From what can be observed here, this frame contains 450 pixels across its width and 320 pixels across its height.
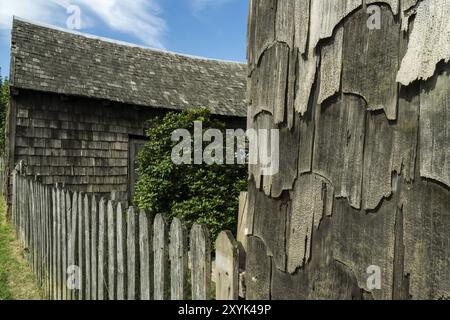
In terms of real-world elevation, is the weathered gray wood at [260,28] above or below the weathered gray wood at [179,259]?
above

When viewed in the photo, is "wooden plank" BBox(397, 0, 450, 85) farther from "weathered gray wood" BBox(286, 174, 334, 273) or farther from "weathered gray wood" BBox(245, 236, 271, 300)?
"weathered gray wood" BBox(245, 236, 271, 300)

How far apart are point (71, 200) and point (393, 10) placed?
10.8 ft

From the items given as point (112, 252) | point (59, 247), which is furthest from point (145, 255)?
point (59, 247)

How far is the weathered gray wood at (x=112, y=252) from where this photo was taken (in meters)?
2.69

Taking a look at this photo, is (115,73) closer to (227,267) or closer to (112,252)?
(112,252)

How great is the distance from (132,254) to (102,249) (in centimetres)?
60

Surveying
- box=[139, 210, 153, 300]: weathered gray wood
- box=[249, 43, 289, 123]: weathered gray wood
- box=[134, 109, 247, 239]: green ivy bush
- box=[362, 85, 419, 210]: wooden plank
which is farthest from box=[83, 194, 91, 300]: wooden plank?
box=[134, 109, 247, 239]: green ivy bush

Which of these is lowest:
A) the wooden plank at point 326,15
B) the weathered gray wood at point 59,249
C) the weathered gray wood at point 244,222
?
the weathered gray wood at point 59,249

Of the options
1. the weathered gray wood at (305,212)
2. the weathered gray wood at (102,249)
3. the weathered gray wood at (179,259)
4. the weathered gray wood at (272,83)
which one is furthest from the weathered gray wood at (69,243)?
the weathered gray wood at (305,212)

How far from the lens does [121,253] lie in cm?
258

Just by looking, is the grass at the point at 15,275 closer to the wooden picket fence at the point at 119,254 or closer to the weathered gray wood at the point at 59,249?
the wooden picket fence at the point at 119,254

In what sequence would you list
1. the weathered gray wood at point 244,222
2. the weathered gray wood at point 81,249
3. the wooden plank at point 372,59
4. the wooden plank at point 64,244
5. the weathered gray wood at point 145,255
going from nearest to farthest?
the wooden plank at point 372,59 → the weathered gray wood at point 244,222 → the weathered gray wood at point 145,255 → the weathered gray wood at point 81,249 → the wooden plank at point 64,244
